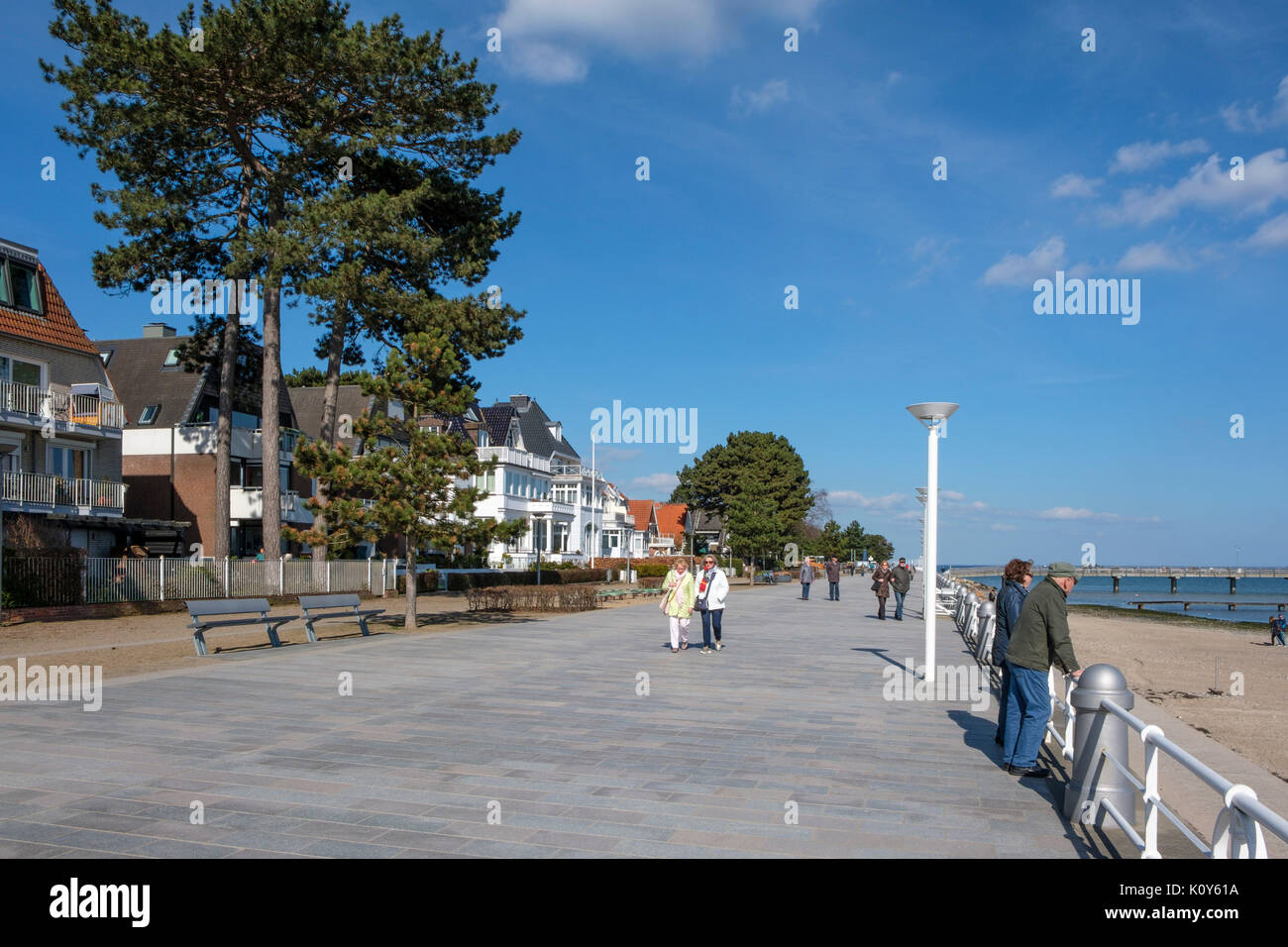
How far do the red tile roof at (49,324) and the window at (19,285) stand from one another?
26cm

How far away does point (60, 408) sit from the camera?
3144cm

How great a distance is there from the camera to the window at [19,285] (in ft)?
101

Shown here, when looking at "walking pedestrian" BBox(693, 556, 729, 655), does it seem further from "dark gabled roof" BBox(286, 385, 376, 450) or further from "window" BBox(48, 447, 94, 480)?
→ "dark gabled roof" BBox(286, 385, 376, 450)

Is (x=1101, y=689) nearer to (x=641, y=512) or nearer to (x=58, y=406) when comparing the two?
(x=58, y=406)

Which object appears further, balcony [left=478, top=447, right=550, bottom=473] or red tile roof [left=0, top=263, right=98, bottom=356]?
balcony [left=478, top=447, right=550, bottom=473]

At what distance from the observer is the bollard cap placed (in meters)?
5.93

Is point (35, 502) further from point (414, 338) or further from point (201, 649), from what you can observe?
point (201, 649)

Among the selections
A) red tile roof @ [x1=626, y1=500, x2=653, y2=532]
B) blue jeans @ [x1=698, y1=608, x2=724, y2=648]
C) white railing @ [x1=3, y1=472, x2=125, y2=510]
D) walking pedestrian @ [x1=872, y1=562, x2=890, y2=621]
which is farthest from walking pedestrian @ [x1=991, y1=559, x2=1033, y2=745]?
red tile roof @ [x1=626, y1=500, x2=653, y2=532]

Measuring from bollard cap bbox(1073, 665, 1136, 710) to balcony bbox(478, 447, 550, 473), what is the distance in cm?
5144

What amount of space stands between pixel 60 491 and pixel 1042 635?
3205 centimetres

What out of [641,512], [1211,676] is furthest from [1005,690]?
[641,512]

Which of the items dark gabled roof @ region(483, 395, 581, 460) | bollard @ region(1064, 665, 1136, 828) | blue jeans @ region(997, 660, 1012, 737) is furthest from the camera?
dark gabled roof @ region(483, 395, 581, 460)
